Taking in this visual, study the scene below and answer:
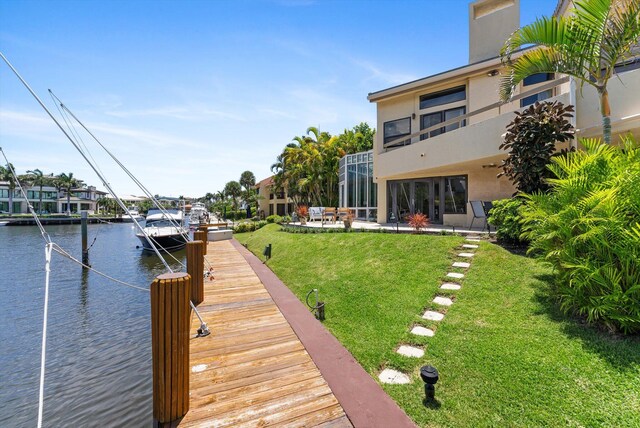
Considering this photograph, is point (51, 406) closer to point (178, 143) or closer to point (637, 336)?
point (637, 336)

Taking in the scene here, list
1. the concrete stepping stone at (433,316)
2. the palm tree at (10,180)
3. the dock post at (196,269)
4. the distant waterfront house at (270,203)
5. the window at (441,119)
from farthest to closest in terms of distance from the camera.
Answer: the palm tree at (10,180) < the distant waterfront house at (270,203) < the window at (441,119) < the dock post at (196,269) < the concrete stepping stone at (433,316)

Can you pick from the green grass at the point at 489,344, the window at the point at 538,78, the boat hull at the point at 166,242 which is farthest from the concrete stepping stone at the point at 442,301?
the boat hull at the point at 166,242

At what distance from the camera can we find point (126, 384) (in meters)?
5.41

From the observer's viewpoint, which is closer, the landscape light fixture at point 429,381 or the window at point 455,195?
the landscape light fixture at point 429,381

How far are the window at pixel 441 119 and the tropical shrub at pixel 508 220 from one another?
721cm

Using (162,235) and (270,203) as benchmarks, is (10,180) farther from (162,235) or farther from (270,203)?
(162,235)

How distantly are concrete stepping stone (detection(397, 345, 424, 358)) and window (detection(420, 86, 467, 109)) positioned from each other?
1387 centimetres

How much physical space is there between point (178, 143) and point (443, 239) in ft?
55.6

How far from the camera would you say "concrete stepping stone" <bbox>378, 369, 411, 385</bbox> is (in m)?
3.66

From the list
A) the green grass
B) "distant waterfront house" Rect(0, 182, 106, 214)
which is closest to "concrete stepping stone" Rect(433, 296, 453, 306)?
the green grass

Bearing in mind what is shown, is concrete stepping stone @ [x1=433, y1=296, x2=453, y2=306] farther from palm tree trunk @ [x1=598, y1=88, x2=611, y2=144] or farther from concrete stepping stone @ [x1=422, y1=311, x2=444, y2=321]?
palm tree trunk @ [x1=598, y1=88, x2=611, y2=144]

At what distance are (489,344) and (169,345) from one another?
415 cm

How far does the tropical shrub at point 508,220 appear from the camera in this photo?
7.72 m

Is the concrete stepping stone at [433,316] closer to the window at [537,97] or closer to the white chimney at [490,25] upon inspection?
the window at [537,97]
